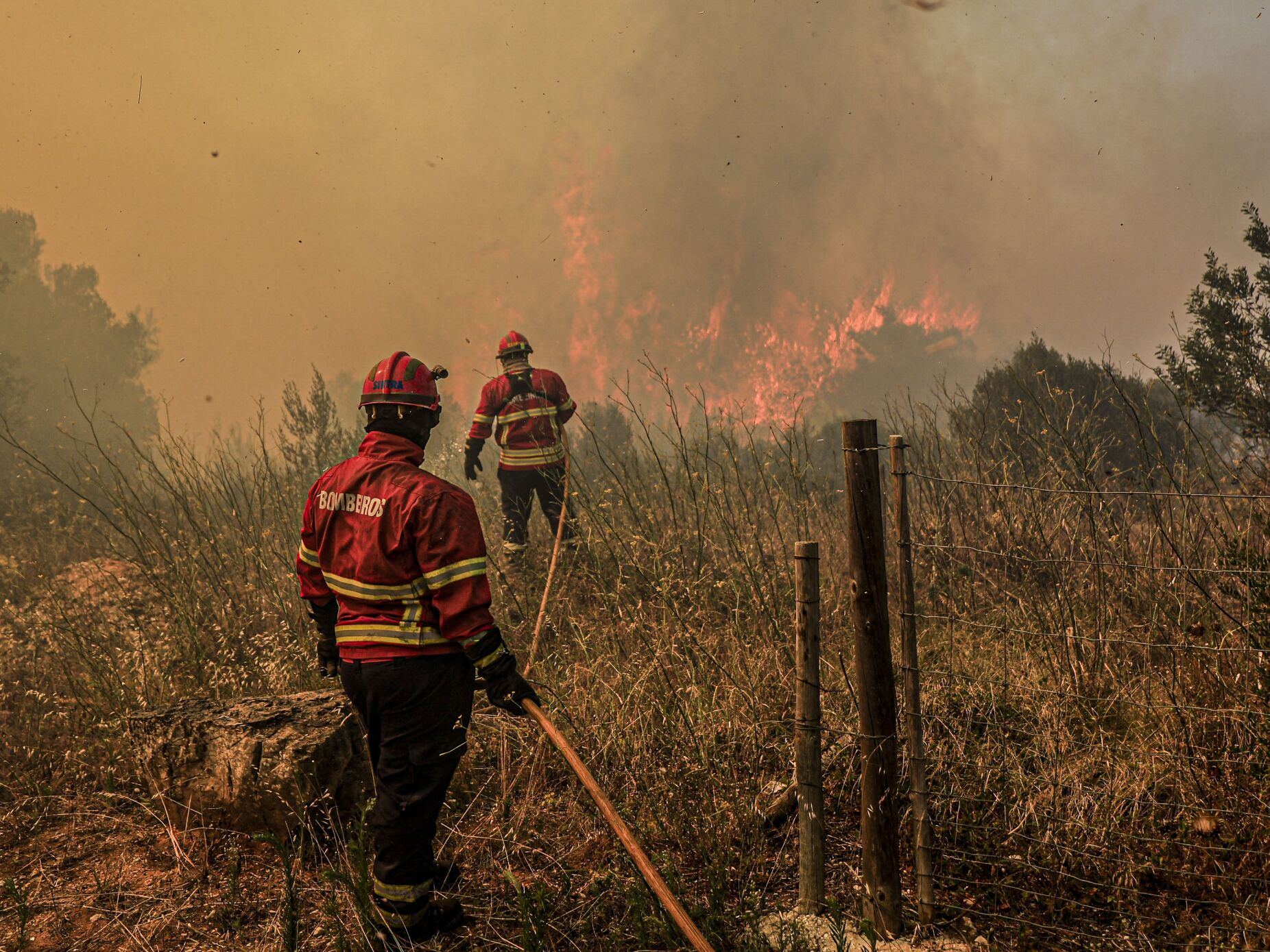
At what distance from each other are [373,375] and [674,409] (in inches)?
80.4

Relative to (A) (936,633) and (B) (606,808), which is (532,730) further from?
(A) (936,633)

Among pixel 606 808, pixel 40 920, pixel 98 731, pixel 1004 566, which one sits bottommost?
pixel 40 920

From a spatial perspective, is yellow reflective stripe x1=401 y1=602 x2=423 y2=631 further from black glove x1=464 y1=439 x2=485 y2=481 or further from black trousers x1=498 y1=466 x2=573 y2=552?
black glove x1=464 y1=439 x2=485 y2=481

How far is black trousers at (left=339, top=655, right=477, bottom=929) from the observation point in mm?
2508

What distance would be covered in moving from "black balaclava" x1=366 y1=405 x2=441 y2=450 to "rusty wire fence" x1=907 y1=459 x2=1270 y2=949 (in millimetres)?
1878

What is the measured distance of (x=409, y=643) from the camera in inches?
98.0

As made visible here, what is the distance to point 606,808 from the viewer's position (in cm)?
203

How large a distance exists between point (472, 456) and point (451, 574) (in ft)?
16.3

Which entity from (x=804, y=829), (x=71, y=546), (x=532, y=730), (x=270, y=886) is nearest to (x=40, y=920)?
(x=270, y=886)

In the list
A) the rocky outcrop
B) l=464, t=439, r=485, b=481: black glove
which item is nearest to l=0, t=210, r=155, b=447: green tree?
l=464, t=439, r=485, b=481: black glove

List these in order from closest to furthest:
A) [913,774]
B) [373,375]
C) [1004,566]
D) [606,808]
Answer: [606,808] → [913,774] → [373,375] → [1004,566]

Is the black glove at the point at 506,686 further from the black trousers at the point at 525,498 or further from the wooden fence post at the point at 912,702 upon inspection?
the black trousers at the point at 525,498

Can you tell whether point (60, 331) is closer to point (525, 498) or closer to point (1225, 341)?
point (525, 498)

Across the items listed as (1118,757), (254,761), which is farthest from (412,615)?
(1118,757)
